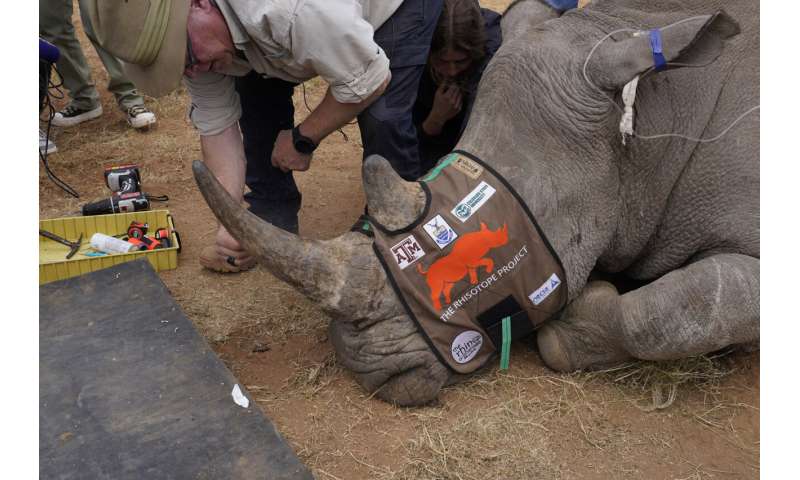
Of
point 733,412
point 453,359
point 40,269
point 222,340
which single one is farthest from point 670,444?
point 40,269

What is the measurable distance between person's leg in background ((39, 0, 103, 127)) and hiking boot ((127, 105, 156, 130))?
0.43m

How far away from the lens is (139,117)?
6.26 metres

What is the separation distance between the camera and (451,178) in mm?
3078

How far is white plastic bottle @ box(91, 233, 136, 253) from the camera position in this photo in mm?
4227

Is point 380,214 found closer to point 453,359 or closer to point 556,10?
point 453,359

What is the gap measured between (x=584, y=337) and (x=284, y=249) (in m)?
1.34

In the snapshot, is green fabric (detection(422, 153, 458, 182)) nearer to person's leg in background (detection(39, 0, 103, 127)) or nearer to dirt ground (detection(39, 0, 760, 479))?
dirt ground (detection(39, 0, 760, 479))

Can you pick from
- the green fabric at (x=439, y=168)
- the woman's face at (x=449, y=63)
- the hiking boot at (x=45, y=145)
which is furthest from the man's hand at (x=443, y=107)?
the hiking boot at (x=45, y=145)

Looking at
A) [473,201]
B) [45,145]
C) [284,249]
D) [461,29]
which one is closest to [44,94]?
[45,145]

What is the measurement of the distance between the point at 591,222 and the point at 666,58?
0.69 m

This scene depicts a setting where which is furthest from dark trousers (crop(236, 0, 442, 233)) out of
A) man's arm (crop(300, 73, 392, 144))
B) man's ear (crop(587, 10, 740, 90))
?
man's ear (crop(587, 10, 740, 90))

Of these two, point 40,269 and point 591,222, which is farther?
point 40,269

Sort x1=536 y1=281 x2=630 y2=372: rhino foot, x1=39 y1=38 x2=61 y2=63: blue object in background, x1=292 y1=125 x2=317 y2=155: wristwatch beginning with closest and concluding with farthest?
1. x1=536 y1=281 x2=630 y2=372: rhino foot
2. x1=292 y1=125 x2=317 y2=155: wristwatch
3. x1=39 y1=38 x2=61 y2=63: blue object in background

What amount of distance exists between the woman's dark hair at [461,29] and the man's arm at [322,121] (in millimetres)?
657
